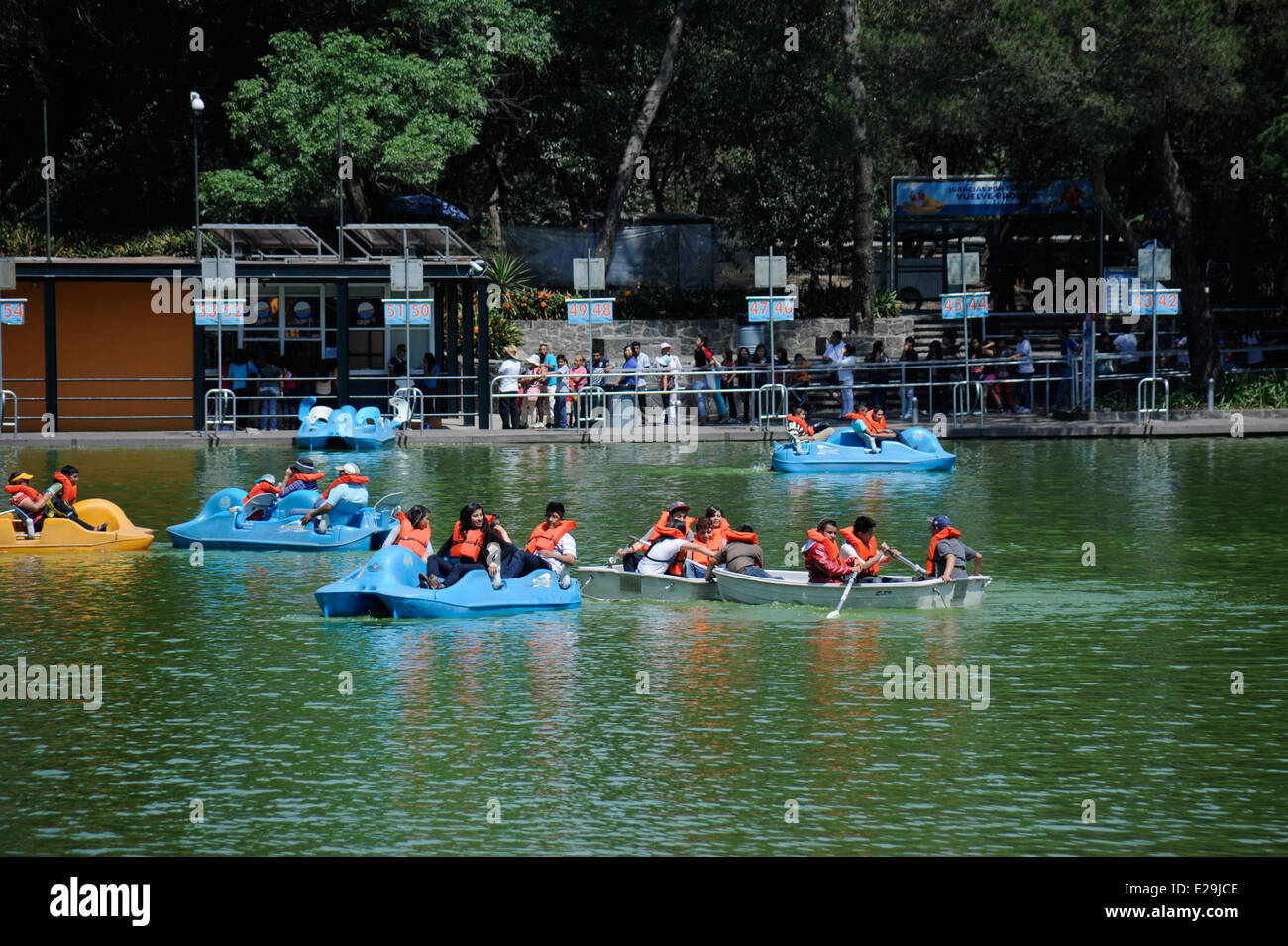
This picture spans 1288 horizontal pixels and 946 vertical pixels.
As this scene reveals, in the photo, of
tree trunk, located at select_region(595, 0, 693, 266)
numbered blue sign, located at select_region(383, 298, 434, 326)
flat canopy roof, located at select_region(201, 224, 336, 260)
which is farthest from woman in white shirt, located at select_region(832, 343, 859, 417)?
flat canopy roof, located at select_region(201, 224, 336, 260)

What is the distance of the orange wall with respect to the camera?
1635 inches

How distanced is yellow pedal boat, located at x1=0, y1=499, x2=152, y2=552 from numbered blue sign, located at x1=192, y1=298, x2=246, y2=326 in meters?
14.9

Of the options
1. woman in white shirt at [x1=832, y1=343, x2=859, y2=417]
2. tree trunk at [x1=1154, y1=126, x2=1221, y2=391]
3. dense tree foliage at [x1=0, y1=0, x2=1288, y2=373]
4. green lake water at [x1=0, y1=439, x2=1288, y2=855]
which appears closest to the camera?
green lake water at [x1=0, y1=439, x2=1288, y2=855]

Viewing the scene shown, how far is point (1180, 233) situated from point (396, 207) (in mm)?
22728

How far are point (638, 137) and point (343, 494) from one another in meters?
29.4

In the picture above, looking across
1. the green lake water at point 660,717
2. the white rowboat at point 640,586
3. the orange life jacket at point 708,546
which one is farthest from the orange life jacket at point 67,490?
the orange life jacket at point 708,546

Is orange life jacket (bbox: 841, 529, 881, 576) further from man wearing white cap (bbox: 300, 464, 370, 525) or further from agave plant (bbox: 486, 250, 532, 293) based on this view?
agave plant (bbox: 486, 250, 532, 293)

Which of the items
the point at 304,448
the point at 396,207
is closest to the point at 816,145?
the point at 396,207

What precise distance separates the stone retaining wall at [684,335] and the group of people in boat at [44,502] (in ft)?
81.6

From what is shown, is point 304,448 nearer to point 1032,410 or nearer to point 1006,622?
point 1032,410

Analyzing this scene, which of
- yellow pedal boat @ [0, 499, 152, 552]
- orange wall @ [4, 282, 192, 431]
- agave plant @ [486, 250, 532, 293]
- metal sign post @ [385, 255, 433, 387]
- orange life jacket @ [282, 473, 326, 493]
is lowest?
yellow pedal boat @ [0, 499, 152, 552]

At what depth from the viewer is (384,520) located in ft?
80.4

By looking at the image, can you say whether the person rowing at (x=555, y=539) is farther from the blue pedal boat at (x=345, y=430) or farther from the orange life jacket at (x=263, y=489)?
the blue pedal boat at (x=345, y=430)
